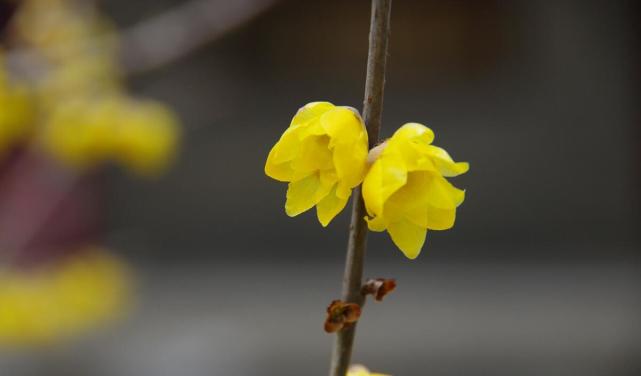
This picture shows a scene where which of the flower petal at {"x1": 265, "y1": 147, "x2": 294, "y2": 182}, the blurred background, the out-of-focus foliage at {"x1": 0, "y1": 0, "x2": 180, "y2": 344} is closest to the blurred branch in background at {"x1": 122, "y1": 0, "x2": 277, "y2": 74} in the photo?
the out-of-focus foliage at {"x1": 0, "y1": 0, "x2": 180, "y2": 344}

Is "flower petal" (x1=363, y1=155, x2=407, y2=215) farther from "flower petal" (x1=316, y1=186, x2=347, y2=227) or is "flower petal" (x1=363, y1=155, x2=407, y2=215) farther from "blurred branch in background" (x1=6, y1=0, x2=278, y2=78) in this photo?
"blurred branch in background" (x1=6, y1=0, x2=278, y2=78)

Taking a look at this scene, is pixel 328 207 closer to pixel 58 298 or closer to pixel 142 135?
pixel 142 135

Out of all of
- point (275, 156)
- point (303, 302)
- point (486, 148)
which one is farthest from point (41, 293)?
point (486, 148)

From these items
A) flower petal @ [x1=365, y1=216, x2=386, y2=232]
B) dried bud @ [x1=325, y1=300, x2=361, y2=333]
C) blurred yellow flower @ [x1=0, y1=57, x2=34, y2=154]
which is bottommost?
dried bud @ [x1=325, y1=300, x2=361, y2=333]

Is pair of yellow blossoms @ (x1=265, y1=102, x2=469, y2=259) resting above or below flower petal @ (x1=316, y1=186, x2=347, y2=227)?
above

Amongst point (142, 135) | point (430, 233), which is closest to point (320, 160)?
point (142, 135)

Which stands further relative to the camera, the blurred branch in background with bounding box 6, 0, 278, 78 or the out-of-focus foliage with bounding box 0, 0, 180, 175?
the out-of-focus foliage with bounding box 0, 0, 180, 175

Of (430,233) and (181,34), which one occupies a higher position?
(430,233)
